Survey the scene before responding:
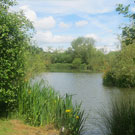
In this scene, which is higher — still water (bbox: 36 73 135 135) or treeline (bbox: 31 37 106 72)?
treeline (bbox: 31 37 106 72)

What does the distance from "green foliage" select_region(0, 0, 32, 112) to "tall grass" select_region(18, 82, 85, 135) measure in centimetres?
57

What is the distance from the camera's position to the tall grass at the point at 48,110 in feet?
21.2

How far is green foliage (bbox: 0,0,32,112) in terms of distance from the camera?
6.29m

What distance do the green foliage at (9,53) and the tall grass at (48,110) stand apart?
0.57m

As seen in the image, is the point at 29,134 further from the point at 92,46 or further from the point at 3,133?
the point at 92,46

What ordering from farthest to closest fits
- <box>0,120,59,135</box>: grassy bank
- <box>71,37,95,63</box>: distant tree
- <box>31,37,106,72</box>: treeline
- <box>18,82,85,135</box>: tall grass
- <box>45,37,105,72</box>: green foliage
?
<box>71,37,95,63</box>: distant tree < <box>45,37,105,72</box>: green foliage < <box>31,37,106,72</box>: treeline < <box>18,82,85,135</box>: tall grass < <box>0,120,59,135</box>: grassy bank

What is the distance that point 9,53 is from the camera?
6469mm

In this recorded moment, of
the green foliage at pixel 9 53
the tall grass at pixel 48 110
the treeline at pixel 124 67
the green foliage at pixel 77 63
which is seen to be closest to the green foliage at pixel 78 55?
the green foliage at pixel 77 63

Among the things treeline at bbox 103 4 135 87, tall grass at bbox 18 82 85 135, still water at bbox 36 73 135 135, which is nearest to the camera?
tall grass at bbox 18 82 85 135

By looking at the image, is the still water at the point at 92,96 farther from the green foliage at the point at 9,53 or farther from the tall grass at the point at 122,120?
the green foliage at the point at 9,53

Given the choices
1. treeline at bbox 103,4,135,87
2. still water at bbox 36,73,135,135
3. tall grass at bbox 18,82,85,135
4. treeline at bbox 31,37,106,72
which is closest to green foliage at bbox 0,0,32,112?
tall grass at bbox 18,82,85,135

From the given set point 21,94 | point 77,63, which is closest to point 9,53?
point 21,94

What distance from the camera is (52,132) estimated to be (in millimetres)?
6504

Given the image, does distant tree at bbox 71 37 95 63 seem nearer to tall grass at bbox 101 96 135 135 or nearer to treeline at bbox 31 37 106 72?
treeline at bbox 31 37 106 72
